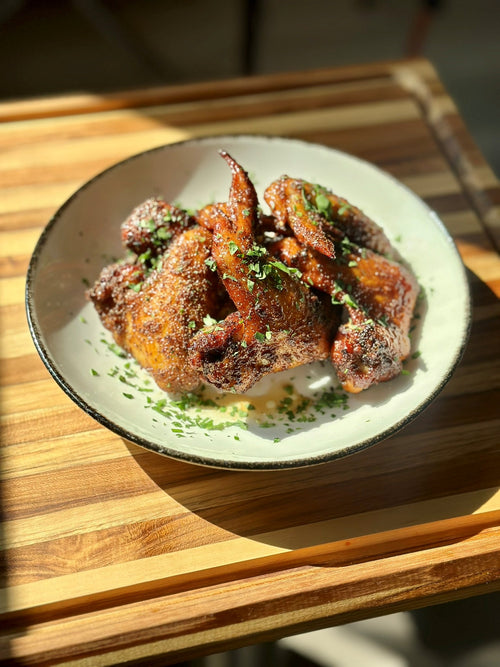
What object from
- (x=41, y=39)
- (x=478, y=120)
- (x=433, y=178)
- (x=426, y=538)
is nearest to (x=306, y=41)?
(x=478, y=120)

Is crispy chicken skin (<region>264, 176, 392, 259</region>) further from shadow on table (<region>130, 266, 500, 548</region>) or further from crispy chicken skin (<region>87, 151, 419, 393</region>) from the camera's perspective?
shadow on table (<region>130, 266, 500, 548</region>)

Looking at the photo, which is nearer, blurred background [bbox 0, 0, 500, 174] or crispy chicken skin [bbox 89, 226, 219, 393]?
crispy chicken skin [bbox 89, 226, 219, 393]

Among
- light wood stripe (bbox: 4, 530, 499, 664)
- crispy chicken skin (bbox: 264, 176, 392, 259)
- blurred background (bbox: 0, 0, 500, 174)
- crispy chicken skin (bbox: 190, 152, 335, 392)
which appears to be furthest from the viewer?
blurred background (bbox: 0, 0, 500, 174)

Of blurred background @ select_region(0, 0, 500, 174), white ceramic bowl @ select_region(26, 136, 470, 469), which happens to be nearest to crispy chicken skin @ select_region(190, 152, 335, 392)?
white ceramic bowl @ select_region(26, 136, 470, 469)

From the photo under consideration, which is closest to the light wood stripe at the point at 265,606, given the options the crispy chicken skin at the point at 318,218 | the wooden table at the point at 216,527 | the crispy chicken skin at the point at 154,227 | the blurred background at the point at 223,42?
the wooden table at the point at 216,527

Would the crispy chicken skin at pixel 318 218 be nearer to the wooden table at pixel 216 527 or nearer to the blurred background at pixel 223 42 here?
the wooden table at pixel 216 527
